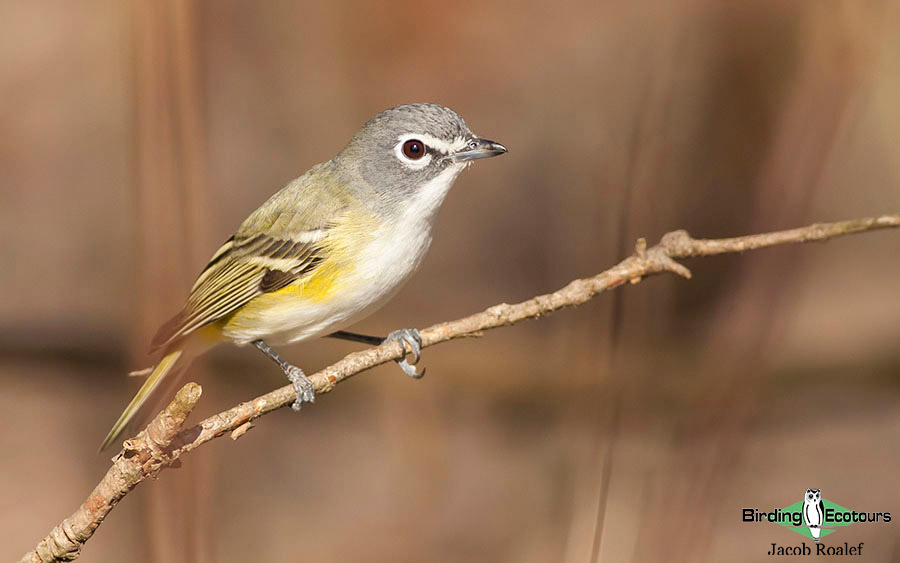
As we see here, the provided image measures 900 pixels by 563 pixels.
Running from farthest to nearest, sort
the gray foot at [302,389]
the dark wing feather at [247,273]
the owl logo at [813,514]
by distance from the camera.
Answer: the owl logo at [813,514] < the dark wing feather at [247,273] < the gray foot at [302,389]

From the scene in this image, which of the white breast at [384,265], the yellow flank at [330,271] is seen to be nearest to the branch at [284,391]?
the white breast at [384,265]

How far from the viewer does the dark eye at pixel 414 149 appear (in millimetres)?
3387

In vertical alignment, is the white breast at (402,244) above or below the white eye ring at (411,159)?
below

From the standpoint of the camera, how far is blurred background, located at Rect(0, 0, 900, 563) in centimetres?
596

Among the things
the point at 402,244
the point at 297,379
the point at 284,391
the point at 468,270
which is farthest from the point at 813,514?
the point at 468,270

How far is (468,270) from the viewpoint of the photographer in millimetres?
7242

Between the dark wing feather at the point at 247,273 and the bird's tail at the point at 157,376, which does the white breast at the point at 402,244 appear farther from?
the bird's tail at the point at 157,376

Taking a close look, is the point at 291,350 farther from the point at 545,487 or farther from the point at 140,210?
the point at 140,210

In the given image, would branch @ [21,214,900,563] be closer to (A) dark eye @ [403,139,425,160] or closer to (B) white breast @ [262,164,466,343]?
(B) white breast @ [262,164,466,343]

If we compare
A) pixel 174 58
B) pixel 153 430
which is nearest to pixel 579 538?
pixel 153 430

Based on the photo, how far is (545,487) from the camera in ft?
21.0

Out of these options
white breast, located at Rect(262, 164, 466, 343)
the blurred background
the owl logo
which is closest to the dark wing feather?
white breast, located at Rect(262, 164, 466, 343)

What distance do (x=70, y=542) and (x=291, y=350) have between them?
4.60 m

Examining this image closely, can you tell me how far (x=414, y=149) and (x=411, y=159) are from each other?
50 millimetres
